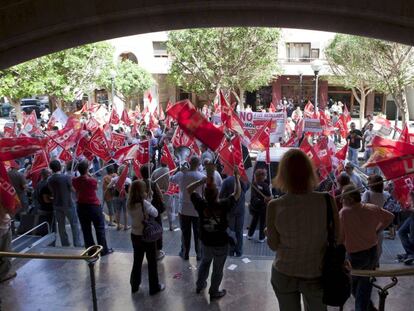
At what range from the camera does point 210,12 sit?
731 centimetres

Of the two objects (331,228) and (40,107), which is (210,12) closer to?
(331,228)

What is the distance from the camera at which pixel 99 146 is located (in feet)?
40.1

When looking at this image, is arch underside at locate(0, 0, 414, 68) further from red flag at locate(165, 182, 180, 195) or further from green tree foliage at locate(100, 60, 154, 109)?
green tree foliage at locate(100, 60, 154, 109)

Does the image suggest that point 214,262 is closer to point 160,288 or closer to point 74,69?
point 160,288

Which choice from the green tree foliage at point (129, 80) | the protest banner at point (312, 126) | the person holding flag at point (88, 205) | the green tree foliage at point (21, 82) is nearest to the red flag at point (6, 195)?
the person holding flag at point (88, 205)

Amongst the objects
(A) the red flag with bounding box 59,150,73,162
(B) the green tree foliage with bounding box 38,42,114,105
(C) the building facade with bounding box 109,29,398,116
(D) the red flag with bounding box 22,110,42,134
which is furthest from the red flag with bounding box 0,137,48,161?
(C) the building facade with bounding box 109,29,398,116

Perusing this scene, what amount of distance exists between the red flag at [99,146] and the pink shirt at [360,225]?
8032mm

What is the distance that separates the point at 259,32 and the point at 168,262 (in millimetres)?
21068

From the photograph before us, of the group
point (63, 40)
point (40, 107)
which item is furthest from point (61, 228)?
point (40, 107)

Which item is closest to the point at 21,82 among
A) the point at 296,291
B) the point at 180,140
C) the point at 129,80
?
the point at 129,80

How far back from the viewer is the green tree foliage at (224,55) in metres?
26.2

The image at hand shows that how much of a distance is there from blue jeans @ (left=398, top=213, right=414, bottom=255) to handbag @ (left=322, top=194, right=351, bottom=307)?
5282mm

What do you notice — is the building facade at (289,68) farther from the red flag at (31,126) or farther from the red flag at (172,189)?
the red flag at (172,189)

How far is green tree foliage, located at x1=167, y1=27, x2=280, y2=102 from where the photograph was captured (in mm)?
26234
